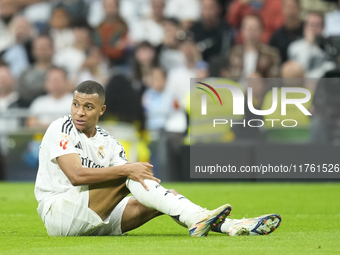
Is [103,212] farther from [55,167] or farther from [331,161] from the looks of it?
[331,161]

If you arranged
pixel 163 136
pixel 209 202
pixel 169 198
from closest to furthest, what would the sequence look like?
pixel 169 198, pixel 209 202, pixel 163 136

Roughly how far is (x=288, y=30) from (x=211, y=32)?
1882mm

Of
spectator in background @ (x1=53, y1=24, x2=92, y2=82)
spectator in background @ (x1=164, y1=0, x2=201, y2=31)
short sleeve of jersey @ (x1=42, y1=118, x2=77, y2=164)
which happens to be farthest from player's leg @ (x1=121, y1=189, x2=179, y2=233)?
spectator in background @ (x1=164, y1=0, x2=201, y2=31)

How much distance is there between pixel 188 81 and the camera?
1345 centimetres

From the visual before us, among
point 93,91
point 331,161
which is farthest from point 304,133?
point 93,91

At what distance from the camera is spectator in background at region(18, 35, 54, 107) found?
1388 cm

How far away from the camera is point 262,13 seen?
14727mm

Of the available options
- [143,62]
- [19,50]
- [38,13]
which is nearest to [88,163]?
[143,62]

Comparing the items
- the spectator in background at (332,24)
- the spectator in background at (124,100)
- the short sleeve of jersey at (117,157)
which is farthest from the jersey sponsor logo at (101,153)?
the spectator in background at (332,24)

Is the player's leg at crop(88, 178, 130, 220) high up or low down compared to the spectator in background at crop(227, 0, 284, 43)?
down

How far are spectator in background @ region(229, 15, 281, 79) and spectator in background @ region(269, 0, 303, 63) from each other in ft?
0.92

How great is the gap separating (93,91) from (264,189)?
6.71 meters

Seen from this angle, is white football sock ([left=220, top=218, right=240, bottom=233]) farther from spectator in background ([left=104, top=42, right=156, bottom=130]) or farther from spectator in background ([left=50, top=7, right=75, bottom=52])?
spectator in background ([left=50, top=7, right=75, bottom=52])

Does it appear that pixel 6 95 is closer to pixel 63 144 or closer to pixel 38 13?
pixel 38 13
